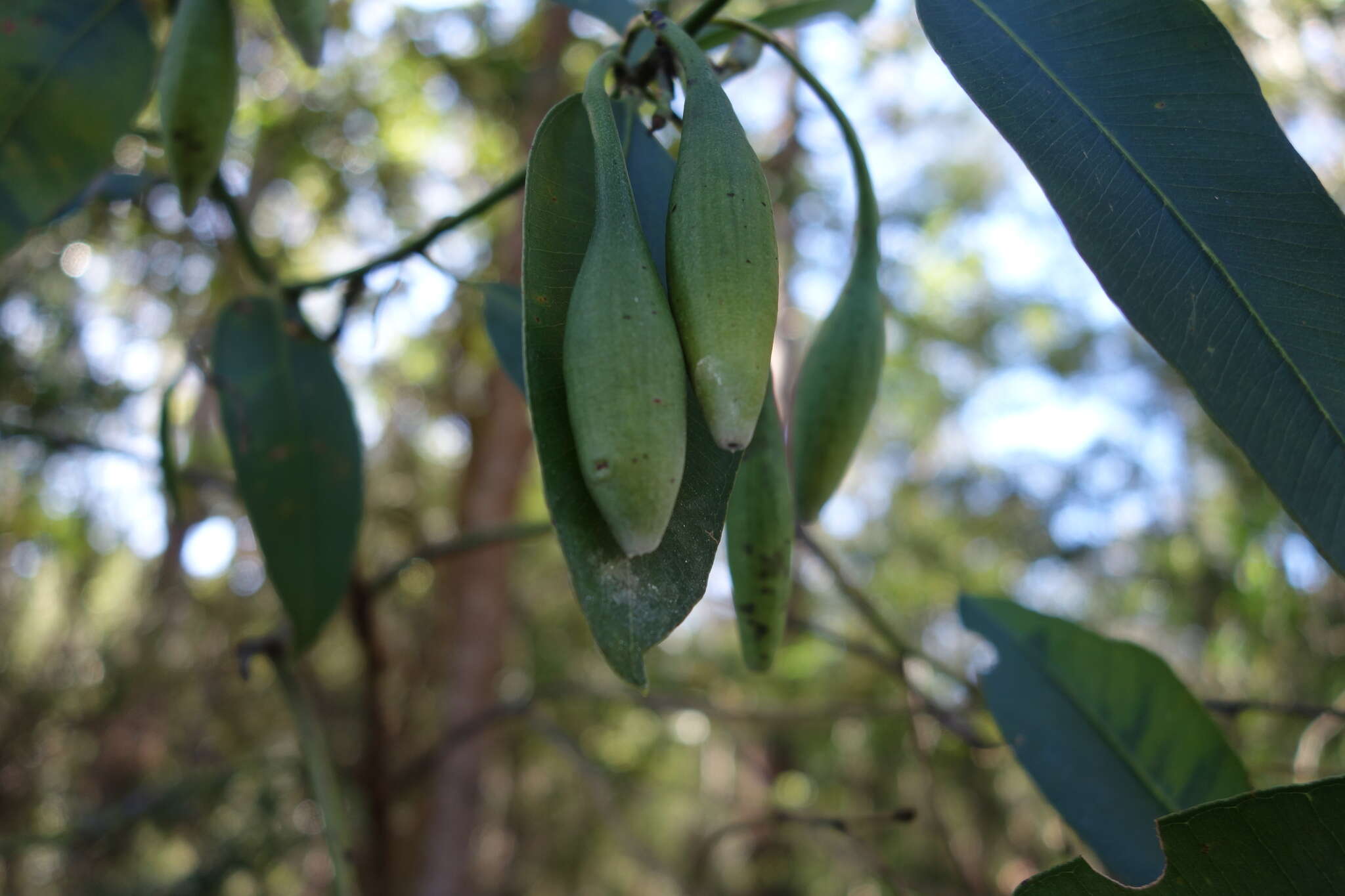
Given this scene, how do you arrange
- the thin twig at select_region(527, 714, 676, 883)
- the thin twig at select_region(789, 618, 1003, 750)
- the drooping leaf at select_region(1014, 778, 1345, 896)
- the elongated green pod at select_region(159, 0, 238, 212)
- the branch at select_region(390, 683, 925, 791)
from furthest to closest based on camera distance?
the thin twig at select_region(527, 714, 676, 883), the branch at select_region(390, 683, 925, 791), the thin twig at select_region(789, 618, 1003, 750), the elongated green pod at select_region(159, 0, 238, 212), the drooping leaf at select_region(1014, 778, 1345, 896)

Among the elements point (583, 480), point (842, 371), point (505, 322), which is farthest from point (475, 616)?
point (583, 480)

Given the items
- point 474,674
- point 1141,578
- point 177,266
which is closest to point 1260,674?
point 474,674

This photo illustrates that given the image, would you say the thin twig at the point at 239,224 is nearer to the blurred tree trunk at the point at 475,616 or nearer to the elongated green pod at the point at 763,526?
the elongated green pod at the point at 763,526

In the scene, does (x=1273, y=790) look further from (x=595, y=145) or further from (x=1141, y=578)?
(x=1141, y=578)

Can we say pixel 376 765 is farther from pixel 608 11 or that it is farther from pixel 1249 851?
pixel 1249 851

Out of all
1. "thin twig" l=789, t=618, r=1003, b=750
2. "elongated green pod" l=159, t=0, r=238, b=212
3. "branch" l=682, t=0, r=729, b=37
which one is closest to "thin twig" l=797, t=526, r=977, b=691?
"thin twig" l=789, t=618, r=1003, b=750

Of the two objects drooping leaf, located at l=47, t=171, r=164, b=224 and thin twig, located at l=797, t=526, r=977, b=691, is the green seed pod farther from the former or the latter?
drooping leaf, located at l=47, t=171, r=164, b=224
